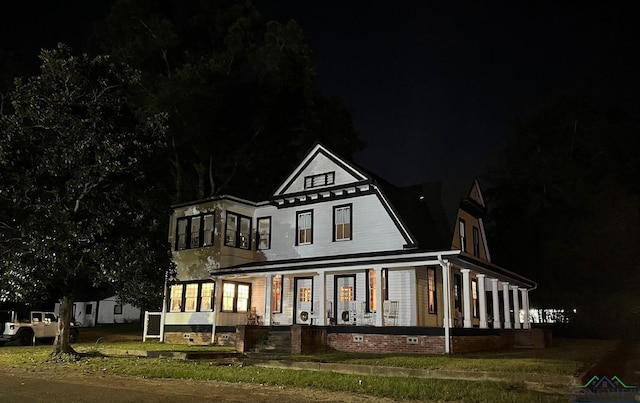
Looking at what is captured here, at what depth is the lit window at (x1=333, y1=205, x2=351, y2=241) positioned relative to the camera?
22.1 m

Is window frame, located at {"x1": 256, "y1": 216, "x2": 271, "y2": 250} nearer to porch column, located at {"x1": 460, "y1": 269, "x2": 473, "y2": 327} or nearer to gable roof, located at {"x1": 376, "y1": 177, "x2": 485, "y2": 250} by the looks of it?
gable roof, located at {"x1": 376, "y1": 177, "x2": 485, "y2": 250}

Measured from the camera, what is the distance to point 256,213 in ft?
84.4

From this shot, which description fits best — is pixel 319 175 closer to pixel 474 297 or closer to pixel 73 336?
pixel 474 297

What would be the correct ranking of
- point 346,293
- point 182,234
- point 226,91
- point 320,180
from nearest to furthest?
point 346,293 → point 320,180 → point 182,234 → point 226,91

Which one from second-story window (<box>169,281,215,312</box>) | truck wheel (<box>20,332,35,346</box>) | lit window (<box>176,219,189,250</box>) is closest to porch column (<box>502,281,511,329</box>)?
second-story window (<box>169,281,215,312</box>)

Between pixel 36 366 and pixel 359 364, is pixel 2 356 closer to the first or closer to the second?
pixel 36 366

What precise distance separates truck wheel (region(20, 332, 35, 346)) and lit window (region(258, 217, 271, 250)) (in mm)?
11641

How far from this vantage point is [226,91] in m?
34.7

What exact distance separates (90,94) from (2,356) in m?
9.48

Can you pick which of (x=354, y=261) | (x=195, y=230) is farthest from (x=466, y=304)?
(x=195, y=230)

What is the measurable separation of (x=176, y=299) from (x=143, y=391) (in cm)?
1547

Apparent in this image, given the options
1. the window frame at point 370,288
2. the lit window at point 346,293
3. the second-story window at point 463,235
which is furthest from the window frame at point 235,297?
the second-story window at point 463,235

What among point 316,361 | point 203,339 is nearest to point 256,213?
point 203,339

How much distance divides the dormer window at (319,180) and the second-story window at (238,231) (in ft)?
12.3
